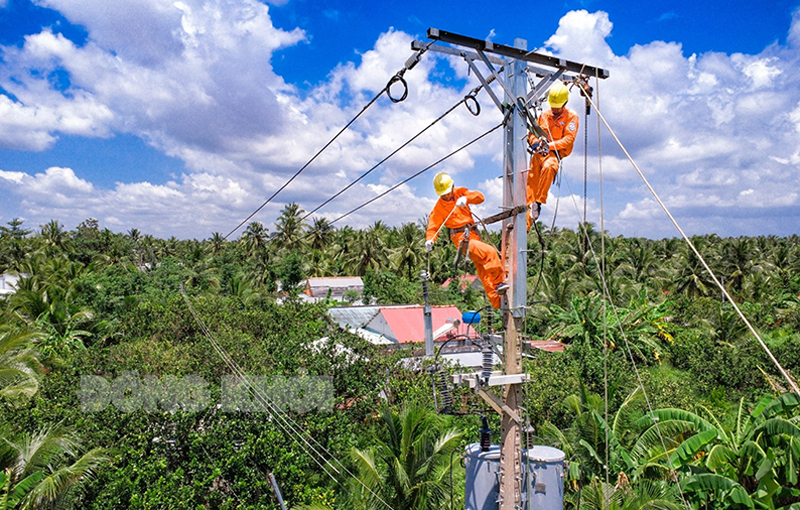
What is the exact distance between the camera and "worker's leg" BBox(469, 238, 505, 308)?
270 inches

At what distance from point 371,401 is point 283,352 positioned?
286cm

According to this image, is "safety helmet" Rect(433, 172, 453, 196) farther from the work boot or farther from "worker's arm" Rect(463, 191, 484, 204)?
the work boot

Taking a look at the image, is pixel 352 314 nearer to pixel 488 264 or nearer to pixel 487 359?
pixel 487 359

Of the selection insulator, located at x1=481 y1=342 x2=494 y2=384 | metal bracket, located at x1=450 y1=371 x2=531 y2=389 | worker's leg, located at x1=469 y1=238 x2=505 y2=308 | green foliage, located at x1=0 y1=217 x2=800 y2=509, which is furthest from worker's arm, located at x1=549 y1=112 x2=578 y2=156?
metal bracket, located at x1=450 y1=371 x2=531 y2=389

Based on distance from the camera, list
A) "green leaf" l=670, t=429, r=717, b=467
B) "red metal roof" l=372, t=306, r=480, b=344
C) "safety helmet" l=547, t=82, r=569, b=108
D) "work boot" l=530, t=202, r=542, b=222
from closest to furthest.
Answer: "safety helmet" l=547, t=82, r=569, b=108
"work boot" l=530, t=202, r=542, b=222
"green leaf" l=670, t=429, r=717, b=467
"red metal roof" l=372, t=306, r=480, b=344

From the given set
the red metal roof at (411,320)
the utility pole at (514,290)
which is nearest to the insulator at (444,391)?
the utility pole at (514,290)

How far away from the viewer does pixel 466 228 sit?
277 inches

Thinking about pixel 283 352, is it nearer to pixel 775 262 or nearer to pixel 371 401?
pixel 371 401

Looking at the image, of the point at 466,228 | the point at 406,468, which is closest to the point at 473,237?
the point at 466,228

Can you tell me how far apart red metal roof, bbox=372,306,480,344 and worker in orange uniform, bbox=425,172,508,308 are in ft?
60.9

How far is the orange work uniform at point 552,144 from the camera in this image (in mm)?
6762

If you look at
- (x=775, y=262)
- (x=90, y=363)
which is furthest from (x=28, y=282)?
(x=775, y=262)

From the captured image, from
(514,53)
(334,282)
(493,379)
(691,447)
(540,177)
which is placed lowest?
(691,447)

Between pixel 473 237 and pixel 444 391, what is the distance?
201cm
